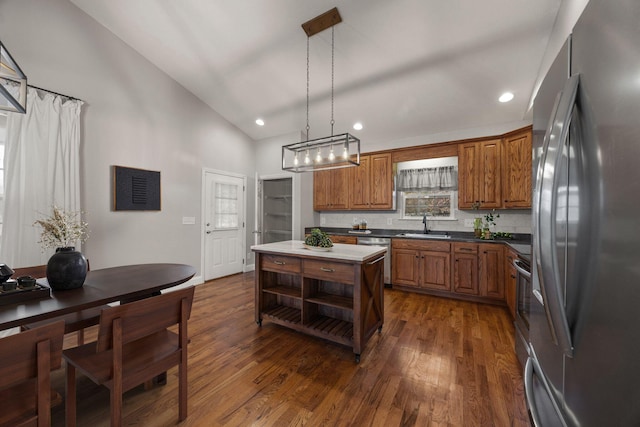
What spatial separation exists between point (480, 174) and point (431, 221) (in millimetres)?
1107

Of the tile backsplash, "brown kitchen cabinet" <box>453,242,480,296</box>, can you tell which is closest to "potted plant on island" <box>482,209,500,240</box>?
the tile backsplash

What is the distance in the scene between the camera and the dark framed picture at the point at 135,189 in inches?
135

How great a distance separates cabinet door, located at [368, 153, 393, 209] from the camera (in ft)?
15.2

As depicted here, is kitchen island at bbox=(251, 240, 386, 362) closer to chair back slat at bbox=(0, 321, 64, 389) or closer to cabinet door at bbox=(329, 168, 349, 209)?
chair back slat at bbox=(0, 321, 64, 389)

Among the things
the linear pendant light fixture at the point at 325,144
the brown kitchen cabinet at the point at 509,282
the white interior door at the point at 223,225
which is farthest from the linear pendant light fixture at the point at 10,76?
the brown kitchen cabinet at the point at 509,282

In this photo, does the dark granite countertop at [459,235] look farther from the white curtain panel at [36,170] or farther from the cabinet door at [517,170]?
the white curtain panel at [36,170]

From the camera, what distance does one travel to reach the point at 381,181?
4703mm

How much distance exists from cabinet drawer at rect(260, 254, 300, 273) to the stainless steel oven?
1.88 m

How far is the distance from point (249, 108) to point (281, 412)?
14.5ft

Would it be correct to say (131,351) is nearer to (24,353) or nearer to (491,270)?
(24,353)

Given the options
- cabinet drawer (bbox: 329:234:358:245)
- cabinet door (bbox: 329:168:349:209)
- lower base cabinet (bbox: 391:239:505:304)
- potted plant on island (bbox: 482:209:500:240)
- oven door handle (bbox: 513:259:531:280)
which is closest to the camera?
oven door handle (bbox: 513:259:531:280)

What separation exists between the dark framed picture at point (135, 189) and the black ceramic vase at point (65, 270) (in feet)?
6.96

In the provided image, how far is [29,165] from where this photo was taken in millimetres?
2684

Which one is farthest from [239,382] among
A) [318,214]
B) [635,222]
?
[318,214]
